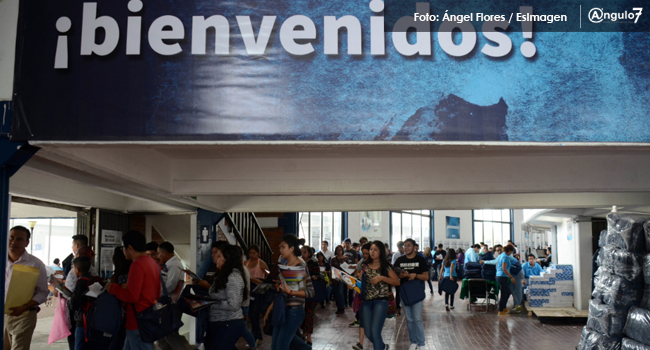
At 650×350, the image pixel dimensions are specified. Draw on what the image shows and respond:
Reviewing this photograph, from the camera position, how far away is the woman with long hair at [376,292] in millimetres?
6363

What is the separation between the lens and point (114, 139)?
3.74m

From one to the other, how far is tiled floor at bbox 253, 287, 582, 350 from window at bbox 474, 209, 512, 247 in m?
22.6

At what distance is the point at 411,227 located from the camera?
29797 millimetres

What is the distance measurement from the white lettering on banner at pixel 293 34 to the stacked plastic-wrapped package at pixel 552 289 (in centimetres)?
898

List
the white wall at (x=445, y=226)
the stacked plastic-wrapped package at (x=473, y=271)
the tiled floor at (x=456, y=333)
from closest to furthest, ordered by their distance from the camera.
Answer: the tiled floor at (x=456, y=333) < the stacked plastic-wrapped package at (x=473, y=271) < the white wall at (x=445, y=226)

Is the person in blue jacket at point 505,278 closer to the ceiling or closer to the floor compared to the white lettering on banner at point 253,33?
closer to the floor

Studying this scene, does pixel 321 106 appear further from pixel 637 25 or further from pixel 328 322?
pixel 328 322

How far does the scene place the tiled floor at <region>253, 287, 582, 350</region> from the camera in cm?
805

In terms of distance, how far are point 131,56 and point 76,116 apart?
592mm

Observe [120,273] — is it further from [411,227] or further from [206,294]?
[411,227]

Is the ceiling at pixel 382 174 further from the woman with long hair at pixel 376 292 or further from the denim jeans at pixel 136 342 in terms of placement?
the denim jeans at pixel 136 342

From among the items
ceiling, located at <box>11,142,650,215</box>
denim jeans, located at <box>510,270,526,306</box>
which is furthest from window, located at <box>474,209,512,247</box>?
ceiling, located at <box>11,142,650,215</box>

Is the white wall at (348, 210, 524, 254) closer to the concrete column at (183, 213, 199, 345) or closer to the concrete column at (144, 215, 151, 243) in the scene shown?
the concrete column at (144, 215, 151, 243)

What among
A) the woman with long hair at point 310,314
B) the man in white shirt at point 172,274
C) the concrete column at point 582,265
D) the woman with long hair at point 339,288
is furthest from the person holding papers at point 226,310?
the concrete column at point 582,265
